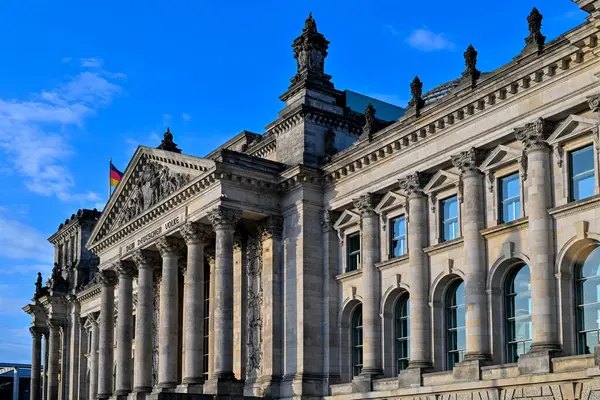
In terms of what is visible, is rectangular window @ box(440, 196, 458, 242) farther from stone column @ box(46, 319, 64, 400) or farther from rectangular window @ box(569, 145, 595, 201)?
stone column @ box(46, 319, 64, 400)

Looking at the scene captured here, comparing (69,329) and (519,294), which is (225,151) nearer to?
(519,294)

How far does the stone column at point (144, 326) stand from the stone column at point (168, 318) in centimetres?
209

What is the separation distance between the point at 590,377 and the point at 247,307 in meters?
17.7

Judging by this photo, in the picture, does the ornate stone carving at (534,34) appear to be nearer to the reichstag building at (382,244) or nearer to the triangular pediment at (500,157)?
the reichstag building at (382,244)

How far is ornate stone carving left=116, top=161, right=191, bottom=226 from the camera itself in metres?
40.5

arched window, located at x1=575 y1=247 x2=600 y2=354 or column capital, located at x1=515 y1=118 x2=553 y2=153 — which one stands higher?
column capital, located at x1=515 y1=118 x2=553 y2=153

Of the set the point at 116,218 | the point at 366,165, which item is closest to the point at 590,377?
the point at 366,165

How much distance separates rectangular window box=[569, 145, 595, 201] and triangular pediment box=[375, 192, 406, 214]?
7.78 metres

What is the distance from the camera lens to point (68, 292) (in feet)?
209

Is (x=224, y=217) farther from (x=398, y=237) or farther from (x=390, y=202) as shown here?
(x=398, y=237)

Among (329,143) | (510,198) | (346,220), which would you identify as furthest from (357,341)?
(510,198)

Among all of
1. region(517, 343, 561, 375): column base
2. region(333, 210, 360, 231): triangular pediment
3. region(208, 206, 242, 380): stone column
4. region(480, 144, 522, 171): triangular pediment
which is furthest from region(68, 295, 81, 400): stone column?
region(517, 343, 561, 375): column base

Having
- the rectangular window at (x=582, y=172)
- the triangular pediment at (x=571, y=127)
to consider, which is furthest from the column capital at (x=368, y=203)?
the rectangular window at (x=582, y=172)

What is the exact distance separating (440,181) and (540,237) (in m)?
5.80
